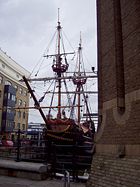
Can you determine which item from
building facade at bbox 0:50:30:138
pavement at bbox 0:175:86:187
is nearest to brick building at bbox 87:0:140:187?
pavement at bbox 0:175:86:187

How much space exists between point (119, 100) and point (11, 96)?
173 ft

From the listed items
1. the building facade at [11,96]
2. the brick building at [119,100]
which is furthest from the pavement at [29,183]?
the building facade at [11,96]

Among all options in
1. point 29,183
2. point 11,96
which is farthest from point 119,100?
point 11,96

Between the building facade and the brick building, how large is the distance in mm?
43906

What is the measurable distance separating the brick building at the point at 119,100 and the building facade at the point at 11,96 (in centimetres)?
4391

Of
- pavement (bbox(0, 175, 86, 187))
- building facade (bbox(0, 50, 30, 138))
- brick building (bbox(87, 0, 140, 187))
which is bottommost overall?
pavement (bbox(0, 175, 86, 187))

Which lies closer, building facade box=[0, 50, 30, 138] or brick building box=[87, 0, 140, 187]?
brick building box=[87, 0, 140, 187]

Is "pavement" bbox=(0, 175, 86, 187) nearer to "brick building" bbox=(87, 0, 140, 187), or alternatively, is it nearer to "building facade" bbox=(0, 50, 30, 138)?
"brick building" bbox=(87, 0, 140, 187)

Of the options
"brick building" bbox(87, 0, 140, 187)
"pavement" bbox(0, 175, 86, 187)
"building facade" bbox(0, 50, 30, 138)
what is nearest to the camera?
"brick building" bbox(87, 0, 140, 187)

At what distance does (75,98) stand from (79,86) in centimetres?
255

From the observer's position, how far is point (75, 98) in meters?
46.8

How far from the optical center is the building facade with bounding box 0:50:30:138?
55.6 metres

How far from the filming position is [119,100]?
7.78 meters

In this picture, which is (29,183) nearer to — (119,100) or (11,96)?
(119,100)
